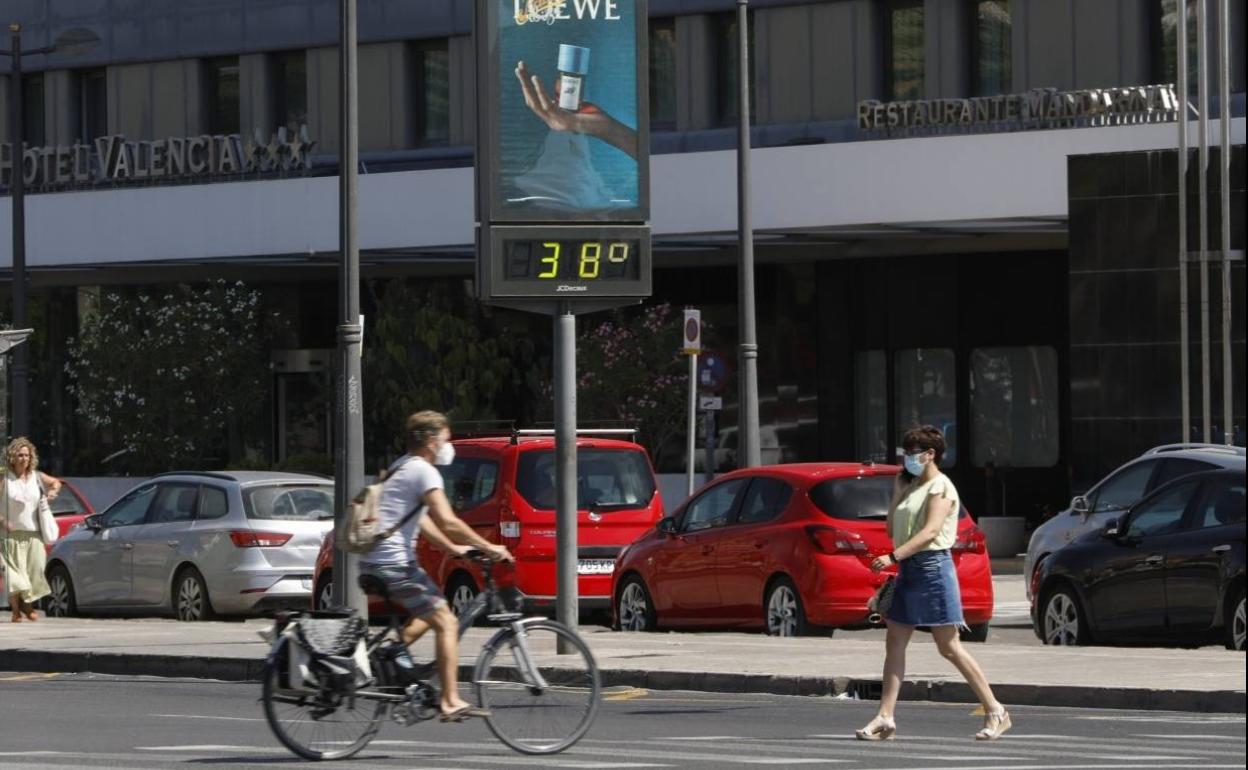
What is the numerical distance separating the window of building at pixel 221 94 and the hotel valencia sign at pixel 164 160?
2.89 m

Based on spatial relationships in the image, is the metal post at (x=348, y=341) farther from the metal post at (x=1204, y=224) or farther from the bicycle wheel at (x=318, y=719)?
the metal post at (x=1204, y=224)

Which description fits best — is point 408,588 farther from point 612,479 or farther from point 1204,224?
point 1204,224

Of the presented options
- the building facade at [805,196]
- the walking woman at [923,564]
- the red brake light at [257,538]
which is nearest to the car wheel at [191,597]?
the red brake light at [257,538]

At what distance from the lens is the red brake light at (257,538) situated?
24172 mm

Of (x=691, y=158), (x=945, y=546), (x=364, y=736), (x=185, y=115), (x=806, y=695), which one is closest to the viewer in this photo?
(x=364, y=736)

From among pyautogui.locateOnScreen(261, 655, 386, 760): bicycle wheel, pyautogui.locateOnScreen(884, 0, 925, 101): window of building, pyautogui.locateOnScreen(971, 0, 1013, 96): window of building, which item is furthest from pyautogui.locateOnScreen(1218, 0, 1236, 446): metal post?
pyautogui.locateOnScreen(261, 655, 386, 760): bicycle wheel

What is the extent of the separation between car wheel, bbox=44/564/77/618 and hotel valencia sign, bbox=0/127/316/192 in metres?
16.9

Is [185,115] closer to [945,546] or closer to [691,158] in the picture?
[691,158]

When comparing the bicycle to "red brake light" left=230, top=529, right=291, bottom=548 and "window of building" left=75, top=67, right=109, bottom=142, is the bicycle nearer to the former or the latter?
"red brake light" left=230, top=529, right=291, bottom=548

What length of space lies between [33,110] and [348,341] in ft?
105

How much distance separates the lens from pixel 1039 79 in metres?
39.5

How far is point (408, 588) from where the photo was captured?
1283 cm

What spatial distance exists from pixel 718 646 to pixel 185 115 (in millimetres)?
30852

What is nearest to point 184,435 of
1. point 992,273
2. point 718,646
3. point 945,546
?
point 992,273
